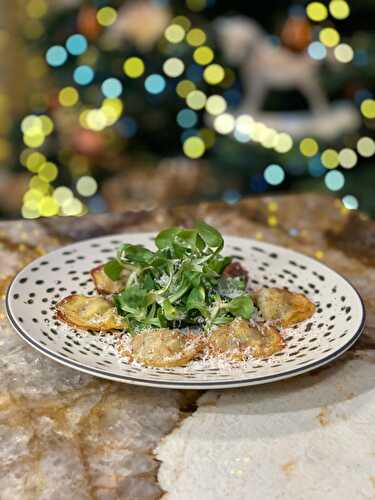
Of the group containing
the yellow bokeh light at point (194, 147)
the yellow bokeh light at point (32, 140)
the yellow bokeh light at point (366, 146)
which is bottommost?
the yellow bokeh light at point (32, 140)

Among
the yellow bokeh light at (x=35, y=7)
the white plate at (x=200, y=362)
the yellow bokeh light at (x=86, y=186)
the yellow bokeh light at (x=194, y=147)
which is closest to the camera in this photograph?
the white plate at (x=200, y=362)

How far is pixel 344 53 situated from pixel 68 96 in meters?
1.01

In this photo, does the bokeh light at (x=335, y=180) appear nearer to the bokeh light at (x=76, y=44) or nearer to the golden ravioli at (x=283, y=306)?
the bokeh light at (x=76, y=44)

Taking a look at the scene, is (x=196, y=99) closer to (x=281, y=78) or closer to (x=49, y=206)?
(x=281, y=78)

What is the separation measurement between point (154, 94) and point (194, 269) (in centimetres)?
169

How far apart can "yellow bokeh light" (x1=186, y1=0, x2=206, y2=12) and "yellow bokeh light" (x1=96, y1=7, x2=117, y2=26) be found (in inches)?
10.6

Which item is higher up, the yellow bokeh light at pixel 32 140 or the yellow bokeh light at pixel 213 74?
the yellow bokeh light at pixel 213 74

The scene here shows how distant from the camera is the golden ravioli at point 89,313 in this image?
3.05 feet

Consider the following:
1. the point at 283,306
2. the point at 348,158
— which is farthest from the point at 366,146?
the point at 283,306

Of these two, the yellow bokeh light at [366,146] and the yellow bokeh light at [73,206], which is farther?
the yellow bokeh light at [73,206]

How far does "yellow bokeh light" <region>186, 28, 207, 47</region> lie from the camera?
240 cm

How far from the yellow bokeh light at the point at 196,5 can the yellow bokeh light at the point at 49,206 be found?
0.95 meters

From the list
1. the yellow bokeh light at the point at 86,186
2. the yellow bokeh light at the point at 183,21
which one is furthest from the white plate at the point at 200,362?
the yellow bokeh light at the point at 86,186

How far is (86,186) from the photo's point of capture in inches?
113
